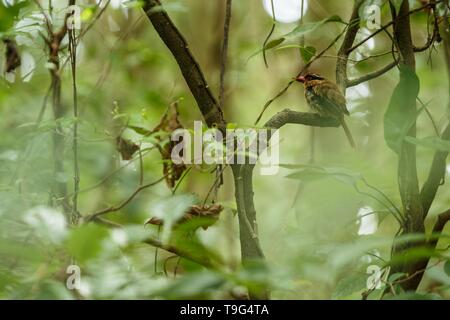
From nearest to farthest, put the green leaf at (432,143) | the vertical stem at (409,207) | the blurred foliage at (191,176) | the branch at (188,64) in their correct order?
the blurred foliage at (191,176) < the green leaf at (432,143) < the vertical stem at (409,207) < the branch at (188,64)

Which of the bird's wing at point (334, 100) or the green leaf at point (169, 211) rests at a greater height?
the bird's wing at point (334, 100)

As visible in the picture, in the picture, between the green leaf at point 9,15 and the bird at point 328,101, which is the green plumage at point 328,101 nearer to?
the bird at point 328,101

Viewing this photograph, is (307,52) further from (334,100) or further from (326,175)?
(326,175)

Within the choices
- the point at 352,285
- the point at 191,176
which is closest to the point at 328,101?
the point at 352,285

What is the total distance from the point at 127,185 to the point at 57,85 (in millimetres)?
1066

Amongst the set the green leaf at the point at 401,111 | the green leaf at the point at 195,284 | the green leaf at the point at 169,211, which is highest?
the green leaf at the point at 401,111

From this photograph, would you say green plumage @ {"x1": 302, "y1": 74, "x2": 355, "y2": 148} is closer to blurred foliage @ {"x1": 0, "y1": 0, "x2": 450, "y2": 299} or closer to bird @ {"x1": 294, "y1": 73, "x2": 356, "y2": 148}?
bird @ {"x1": 294, "y1": 73, "x2": 356, "y2": 148}

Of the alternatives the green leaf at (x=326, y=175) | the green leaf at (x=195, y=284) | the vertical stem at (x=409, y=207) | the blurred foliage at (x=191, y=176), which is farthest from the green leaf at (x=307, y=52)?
the green leaf at (x=195, y=284)

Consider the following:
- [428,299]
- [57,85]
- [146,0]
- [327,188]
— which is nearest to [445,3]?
[327,188]

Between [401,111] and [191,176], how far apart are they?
3.18 m

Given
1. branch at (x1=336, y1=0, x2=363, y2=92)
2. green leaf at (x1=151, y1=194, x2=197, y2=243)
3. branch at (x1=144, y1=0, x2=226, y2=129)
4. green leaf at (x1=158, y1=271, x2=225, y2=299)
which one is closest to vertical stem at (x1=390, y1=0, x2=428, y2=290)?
branch at (x1=336, y1=0, x2=363, y2=92)

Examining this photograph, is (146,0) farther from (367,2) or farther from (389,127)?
(389,127)

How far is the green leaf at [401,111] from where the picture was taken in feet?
5.26
